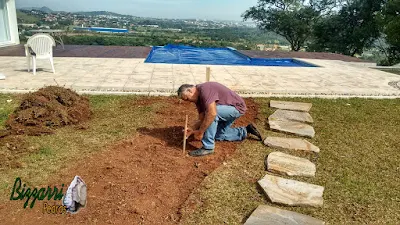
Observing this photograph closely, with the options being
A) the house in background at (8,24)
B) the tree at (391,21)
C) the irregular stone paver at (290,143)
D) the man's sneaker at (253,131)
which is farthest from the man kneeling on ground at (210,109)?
the tree at (391,21)

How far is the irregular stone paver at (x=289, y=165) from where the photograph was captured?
11.2 ft

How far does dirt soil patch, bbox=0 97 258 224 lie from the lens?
8.52ft

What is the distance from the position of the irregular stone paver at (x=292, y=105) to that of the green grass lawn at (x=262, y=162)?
0.18 m

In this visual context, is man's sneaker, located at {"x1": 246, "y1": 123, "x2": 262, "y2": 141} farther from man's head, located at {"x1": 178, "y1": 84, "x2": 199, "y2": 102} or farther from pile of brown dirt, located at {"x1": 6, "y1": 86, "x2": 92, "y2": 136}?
pile of brown dirt, located at {"x1": 6, "y1": 86, "x2": 92, "y2": 136}

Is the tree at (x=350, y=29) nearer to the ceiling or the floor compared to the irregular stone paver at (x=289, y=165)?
nearer to the ceiling

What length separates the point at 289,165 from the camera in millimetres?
3541

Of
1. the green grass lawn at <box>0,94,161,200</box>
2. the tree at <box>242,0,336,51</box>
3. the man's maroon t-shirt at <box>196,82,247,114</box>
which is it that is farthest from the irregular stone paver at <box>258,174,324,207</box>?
the tree at <box>242,0,336,51</box>

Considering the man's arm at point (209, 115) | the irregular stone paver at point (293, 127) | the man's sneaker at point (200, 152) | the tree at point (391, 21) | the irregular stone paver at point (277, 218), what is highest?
the tree at point (391, 21)

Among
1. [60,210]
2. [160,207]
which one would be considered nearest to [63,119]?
[60,210]

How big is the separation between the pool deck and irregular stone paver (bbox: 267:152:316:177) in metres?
3.04

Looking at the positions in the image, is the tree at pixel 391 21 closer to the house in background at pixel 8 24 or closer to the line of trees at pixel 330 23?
the line of trees at pixel 330 23

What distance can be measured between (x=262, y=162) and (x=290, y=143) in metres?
0.69

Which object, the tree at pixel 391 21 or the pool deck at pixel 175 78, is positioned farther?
the tree at pixel 391 21

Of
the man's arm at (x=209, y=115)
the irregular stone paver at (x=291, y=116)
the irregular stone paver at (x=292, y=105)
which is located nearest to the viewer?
the man's arm at (x=209, y=115)
